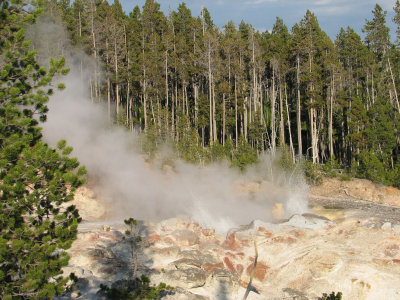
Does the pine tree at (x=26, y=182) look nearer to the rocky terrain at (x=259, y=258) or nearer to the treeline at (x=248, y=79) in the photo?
the rocky terrain at (x=259, y=258)

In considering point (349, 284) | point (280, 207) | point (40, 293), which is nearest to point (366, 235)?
point (349, 284)

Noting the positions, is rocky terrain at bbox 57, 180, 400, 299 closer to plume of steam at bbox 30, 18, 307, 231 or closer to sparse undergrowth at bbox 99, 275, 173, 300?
sparse undergrowth at bbox 99, 275, 173, 300

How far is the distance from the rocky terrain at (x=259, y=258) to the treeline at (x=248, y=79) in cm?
1311

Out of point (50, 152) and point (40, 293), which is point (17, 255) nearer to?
point (40, 293)

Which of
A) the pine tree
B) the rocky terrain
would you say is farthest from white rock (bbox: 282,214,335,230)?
the pine tree

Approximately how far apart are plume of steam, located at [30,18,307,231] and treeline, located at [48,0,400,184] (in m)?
4.69

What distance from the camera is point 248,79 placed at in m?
37.3

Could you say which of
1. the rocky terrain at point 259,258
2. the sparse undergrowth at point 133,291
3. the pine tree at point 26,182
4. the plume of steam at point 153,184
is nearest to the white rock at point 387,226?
the rocky terrain at point 259,258

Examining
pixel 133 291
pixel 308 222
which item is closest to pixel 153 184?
pixel 308 222

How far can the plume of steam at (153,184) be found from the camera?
17312 millimetres

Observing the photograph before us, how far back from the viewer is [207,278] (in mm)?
10680

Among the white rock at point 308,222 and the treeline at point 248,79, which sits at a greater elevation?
the treeline at point 248,79

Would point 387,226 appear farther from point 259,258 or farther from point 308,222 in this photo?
point 259,258

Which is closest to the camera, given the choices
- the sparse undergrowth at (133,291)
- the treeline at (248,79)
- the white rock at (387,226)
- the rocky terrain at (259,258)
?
the sparse undergrowth at (133,291)
